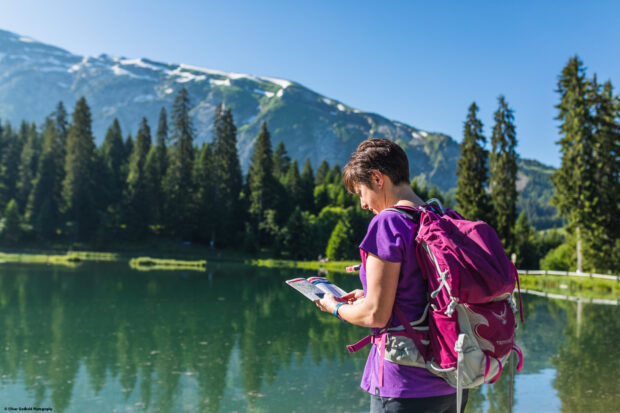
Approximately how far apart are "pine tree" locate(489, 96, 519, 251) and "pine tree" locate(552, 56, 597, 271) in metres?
7.02

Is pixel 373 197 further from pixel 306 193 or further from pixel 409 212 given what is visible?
pixel 306 193

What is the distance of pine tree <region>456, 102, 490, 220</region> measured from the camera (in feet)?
127

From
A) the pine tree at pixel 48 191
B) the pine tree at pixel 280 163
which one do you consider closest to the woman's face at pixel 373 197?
the pine tree at pixel 48 191

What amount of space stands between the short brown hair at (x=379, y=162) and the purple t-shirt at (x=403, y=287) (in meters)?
0.25

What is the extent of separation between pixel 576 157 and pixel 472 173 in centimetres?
821

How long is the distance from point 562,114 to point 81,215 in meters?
50.2

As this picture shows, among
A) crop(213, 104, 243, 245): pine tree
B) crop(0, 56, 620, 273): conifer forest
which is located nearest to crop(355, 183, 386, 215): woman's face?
crop(0, 56, 620, 273): conifer forest

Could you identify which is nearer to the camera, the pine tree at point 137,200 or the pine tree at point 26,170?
the pine tree at point 137,200

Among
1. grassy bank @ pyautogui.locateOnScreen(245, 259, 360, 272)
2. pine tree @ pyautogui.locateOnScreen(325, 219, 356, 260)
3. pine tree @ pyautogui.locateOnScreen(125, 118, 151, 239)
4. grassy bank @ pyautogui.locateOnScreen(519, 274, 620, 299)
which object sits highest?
pine tree @ pyautogui.locateOnScreen(125, 118, 151, 239)

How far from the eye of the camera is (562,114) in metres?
33.8

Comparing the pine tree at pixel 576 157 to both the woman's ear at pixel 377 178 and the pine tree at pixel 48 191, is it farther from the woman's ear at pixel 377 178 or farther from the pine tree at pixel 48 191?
the pine tree at pixel 48 191

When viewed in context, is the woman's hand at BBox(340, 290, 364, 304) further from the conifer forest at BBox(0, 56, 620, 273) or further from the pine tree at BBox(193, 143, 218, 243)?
the pine tree at BBox(193, 143, 218, 243)

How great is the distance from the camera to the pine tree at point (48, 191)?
56.6 meters

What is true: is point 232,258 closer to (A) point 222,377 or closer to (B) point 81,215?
(B) point 81,215
